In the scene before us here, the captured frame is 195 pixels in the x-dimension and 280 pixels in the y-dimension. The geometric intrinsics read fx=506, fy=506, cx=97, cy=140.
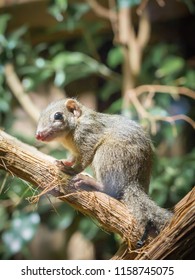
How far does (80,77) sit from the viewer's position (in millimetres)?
1662

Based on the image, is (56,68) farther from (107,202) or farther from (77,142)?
(107,202)

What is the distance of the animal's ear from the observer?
1.23 meters

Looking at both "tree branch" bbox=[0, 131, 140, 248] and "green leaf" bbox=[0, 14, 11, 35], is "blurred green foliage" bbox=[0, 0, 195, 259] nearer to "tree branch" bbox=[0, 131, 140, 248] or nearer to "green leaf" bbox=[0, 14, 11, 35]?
"green leaf" bbox=[0, 14, 11, 35]

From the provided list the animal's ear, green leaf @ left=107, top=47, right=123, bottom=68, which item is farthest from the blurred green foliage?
the animal's ear

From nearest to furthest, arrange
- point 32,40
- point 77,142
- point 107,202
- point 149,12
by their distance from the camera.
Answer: point 107,202 < point 77,142 < point 149,12 < point 32,40

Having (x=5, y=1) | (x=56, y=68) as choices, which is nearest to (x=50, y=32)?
(x=56, y=68)

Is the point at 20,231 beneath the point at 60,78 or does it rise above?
beneath

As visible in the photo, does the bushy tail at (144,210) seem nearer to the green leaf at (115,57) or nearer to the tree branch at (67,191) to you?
the tree branch at (67,191)

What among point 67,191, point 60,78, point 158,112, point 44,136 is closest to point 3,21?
point 60,78

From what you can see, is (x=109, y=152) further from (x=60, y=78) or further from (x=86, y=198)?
(x=60, y=78)

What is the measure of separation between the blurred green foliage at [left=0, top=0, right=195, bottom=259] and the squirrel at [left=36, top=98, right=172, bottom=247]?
0.75 feet

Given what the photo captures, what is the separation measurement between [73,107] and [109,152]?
0.16 meters

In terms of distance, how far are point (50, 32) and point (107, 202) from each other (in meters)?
0.86

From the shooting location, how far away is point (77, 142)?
3.99 feet
